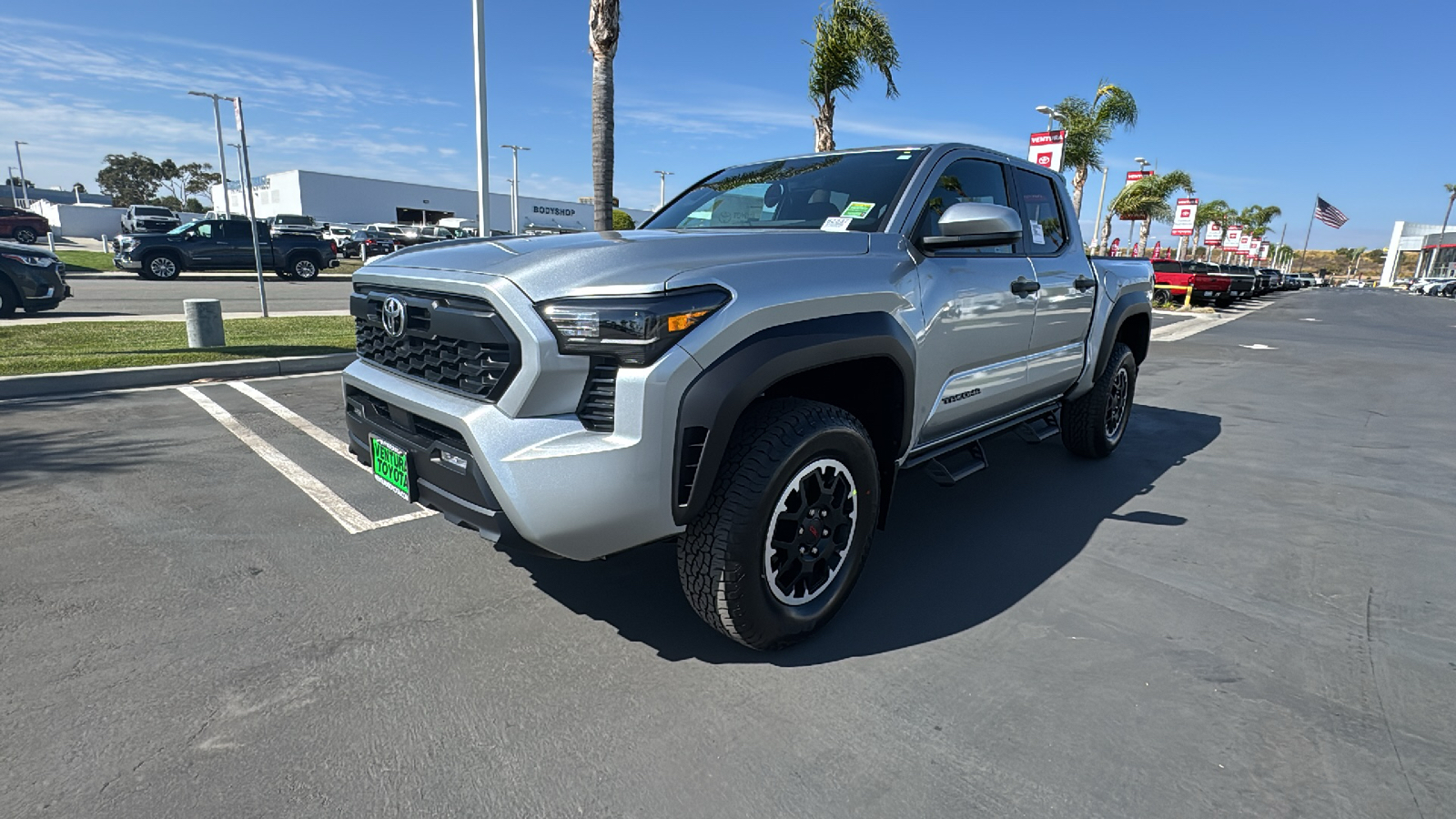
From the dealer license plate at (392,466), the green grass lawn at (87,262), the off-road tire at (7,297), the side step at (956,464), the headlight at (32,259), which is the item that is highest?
the headlight at (32,259)

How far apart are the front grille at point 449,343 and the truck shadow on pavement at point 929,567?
1.08 m

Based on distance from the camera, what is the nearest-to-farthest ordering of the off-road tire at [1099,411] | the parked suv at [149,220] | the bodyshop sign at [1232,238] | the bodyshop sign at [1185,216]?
the off-road tire at [1099,411] < the bodyshop sign at [1185,216] < the parked suv at [149,220] < the bodyshop sign at [1232,238]

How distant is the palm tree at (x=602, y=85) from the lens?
10.5 metres

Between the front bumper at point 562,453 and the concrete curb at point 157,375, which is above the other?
the front bumper at point 562,453

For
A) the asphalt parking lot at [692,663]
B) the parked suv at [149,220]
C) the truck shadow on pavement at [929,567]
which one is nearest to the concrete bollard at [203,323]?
the asphalt parking lot at [692,663]

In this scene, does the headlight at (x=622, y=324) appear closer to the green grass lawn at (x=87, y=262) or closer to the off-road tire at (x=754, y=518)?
the off-road tire at (x=754, y=518)

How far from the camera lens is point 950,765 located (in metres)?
2.15

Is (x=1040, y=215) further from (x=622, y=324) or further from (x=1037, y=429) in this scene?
(x=622, y=324)

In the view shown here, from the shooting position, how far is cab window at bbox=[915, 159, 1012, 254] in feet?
10.7

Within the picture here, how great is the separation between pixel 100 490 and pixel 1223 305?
31670 millimetres

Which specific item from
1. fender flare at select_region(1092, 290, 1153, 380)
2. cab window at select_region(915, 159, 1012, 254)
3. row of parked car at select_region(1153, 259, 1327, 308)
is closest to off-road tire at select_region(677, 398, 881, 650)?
cab window at select_region(915, 159, 1012, 254)

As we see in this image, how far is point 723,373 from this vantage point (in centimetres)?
221

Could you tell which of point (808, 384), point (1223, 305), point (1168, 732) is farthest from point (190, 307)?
point (1223, 305)

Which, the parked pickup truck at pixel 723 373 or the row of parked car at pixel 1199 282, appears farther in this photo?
the row of parked car at pixel 1199 282
